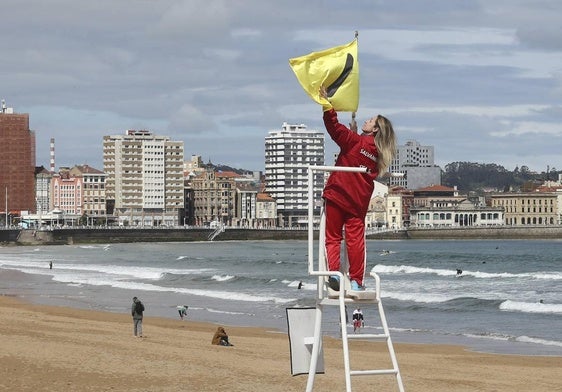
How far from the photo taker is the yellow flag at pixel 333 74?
22.0ft

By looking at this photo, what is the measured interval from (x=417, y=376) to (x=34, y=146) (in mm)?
179697

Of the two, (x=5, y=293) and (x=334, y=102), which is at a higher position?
(x=334, y=102)

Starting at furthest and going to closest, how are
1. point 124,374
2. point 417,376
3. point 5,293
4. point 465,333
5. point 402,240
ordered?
point 402,240 → point 5,293 → point 465,333 → point 417,376 → point 124,374

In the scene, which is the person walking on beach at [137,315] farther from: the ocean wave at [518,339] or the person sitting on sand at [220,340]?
the ocean wave at [518,339]

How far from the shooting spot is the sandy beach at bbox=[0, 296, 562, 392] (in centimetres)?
1304

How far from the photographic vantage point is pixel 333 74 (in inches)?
265

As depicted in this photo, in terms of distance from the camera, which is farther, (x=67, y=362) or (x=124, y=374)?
(x=67, y=362)

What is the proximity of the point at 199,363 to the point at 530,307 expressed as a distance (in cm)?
2194

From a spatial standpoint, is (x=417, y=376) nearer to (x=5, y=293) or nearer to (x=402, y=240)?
(x=5, y=293)

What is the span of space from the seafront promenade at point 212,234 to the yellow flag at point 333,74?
442 ft

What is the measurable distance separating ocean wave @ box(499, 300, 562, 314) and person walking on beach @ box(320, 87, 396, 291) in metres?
28.9

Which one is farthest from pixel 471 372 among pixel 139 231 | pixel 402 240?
pixel 402 240

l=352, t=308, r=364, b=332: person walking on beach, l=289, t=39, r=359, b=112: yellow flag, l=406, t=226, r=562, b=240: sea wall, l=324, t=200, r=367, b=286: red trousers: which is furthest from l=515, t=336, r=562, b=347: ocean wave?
l=406, t=226, r=562, b=240: sea wall

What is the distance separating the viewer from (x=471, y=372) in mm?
18547
